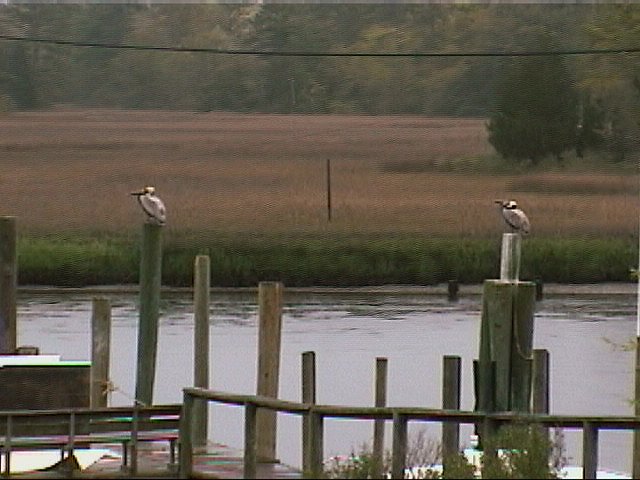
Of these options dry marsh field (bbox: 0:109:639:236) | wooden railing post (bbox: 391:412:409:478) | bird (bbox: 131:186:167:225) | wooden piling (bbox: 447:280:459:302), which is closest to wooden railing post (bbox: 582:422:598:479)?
wooden railing post (bbox: 391:412:409:478)

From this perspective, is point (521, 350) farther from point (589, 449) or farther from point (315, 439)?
point (315, 439)

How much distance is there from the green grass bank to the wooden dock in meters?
40.2

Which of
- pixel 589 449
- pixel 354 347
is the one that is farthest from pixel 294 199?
pixel 589 449

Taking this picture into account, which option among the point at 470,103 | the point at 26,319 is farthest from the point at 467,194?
the point at 26,319

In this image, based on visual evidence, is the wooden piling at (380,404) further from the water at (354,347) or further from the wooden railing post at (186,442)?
the water at (354,347)

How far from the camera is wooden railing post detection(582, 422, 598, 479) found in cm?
1514

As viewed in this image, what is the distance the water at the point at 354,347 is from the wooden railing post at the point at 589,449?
886 cm

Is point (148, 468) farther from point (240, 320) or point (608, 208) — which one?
point (608, 208)

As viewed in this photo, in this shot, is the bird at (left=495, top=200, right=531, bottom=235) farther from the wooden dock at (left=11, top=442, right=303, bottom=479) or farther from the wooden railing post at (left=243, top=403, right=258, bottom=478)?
the wooden railing post at (left=243, top=403, right=258, bottom=478)

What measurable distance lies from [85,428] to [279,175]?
5340cm

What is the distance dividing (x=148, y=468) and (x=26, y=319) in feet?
124

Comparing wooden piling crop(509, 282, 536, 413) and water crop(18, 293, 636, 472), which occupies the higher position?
wooden piling crop(509, 282, 536, 413)

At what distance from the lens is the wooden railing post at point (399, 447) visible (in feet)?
48.6

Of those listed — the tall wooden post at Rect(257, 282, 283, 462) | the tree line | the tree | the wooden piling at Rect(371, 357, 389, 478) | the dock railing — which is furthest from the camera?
the tree line
